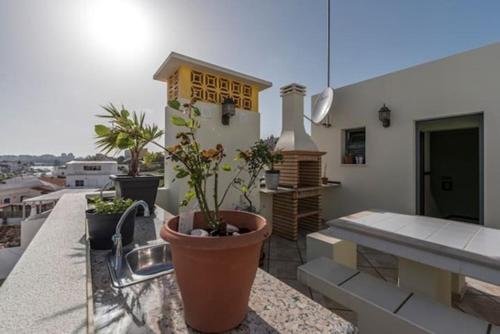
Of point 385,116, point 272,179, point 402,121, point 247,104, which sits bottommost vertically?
point 272,179

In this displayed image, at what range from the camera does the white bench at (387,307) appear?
140 cm

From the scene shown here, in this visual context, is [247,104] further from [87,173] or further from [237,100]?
[87,173]

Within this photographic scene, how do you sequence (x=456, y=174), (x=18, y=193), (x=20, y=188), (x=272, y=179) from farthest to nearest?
(x=18, y=193), (x=20, y=188), (x=456, y=174), (x=272, y=179)

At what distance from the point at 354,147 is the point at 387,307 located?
4037 mm

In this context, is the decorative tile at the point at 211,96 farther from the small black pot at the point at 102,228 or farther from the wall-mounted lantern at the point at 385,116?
the wall-mounted lantern at the point at 385,116

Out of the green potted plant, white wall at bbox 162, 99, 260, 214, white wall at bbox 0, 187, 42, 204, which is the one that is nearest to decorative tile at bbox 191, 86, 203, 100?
white wall at bbox 162, 99, 260, 214

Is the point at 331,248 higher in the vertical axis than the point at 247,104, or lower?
lower

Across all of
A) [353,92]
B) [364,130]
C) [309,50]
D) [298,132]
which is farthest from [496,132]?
[309,50]

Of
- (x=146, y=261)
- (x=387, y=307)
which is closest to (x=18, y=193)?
(x=146, y=261)

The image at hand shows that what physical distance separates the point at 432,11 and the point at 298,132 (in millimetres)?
2891

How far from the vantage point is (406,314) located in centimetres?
150

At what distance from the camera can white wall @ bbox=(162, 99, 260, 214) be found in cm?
332

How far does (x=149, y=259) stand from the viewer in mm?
1448

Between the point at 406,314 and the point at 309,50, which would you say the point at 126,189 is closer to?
the point at 406,314
